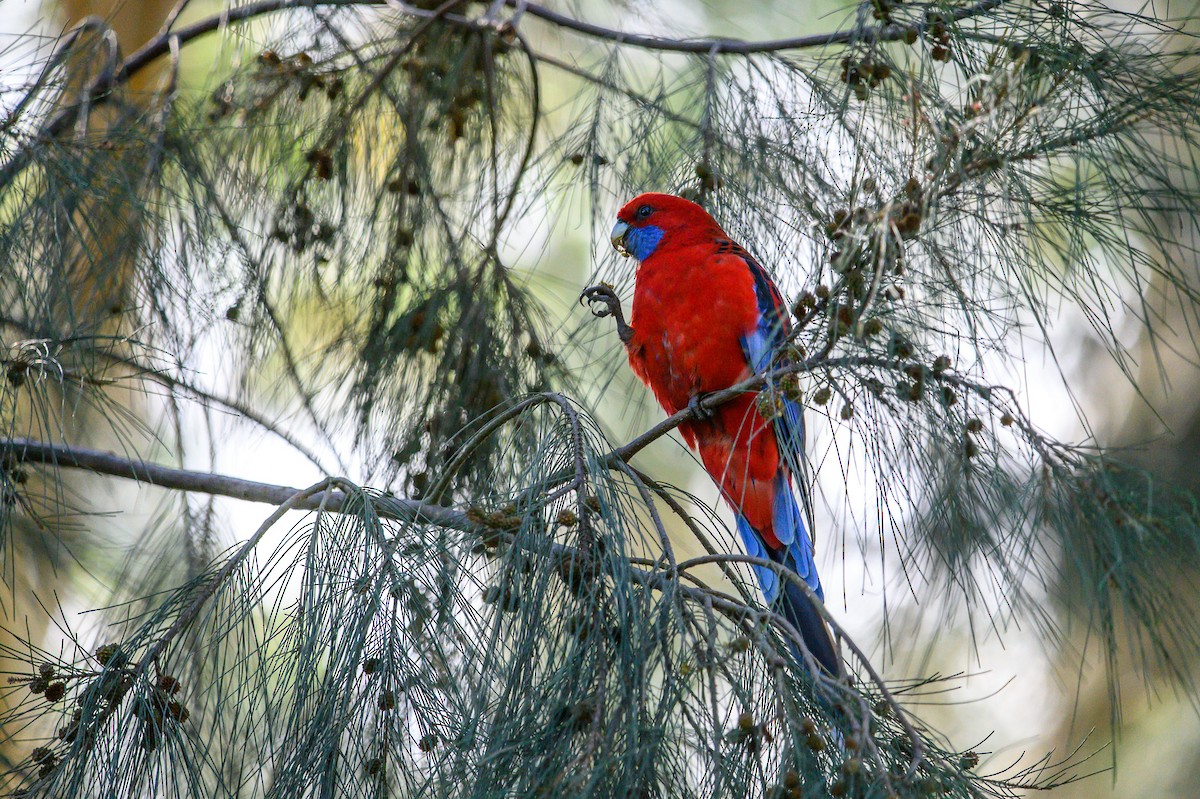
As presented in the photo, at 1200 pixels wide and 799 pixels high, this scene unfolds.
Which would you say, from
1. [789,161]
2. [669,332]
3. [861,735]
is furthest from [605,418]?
[861,735]

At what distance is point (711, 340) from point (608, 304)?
0.24 meters

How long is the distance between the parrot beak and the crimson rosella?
28 millimetres

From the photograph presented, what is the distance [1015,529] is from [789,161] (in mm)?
823

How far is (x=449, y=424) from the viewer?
6.82ft

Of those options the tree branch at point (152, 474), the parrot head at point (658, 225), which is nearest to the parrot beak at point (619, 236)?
the parrot head at point (658, 225)

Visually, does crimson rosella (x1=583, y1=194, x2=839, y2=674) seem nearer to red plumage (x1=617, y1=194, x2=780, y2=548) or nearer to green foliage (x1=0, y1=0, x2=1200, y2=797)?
red plumage (x1=617, y1=194, x2=780, y2=548)

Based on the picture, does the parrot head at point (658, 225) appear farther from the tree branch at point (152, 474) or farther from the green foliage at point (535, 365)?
the tree branch at point (152, 474)

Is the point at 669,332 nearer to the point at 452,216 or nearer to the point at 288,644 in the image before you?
the point at 452,216

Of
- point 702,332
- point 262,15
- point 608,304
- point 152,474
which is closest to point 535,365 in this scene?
point 608,304

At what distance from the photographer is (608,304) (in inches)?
87.2

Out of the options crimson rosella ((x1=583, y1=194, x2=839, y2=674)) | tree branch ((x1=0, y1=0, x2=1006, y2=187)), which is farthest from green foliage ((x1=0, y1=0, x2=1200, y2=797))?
crimson rosella ((x1=583, y1=194, x2=839, y2=674))

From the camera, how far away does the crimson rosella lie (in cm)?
217

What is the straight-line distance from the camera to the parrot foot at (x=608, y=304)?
2.13m

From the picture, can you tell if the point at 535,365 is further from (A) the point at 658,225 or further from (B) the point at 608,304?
(A) the point at 658,225
